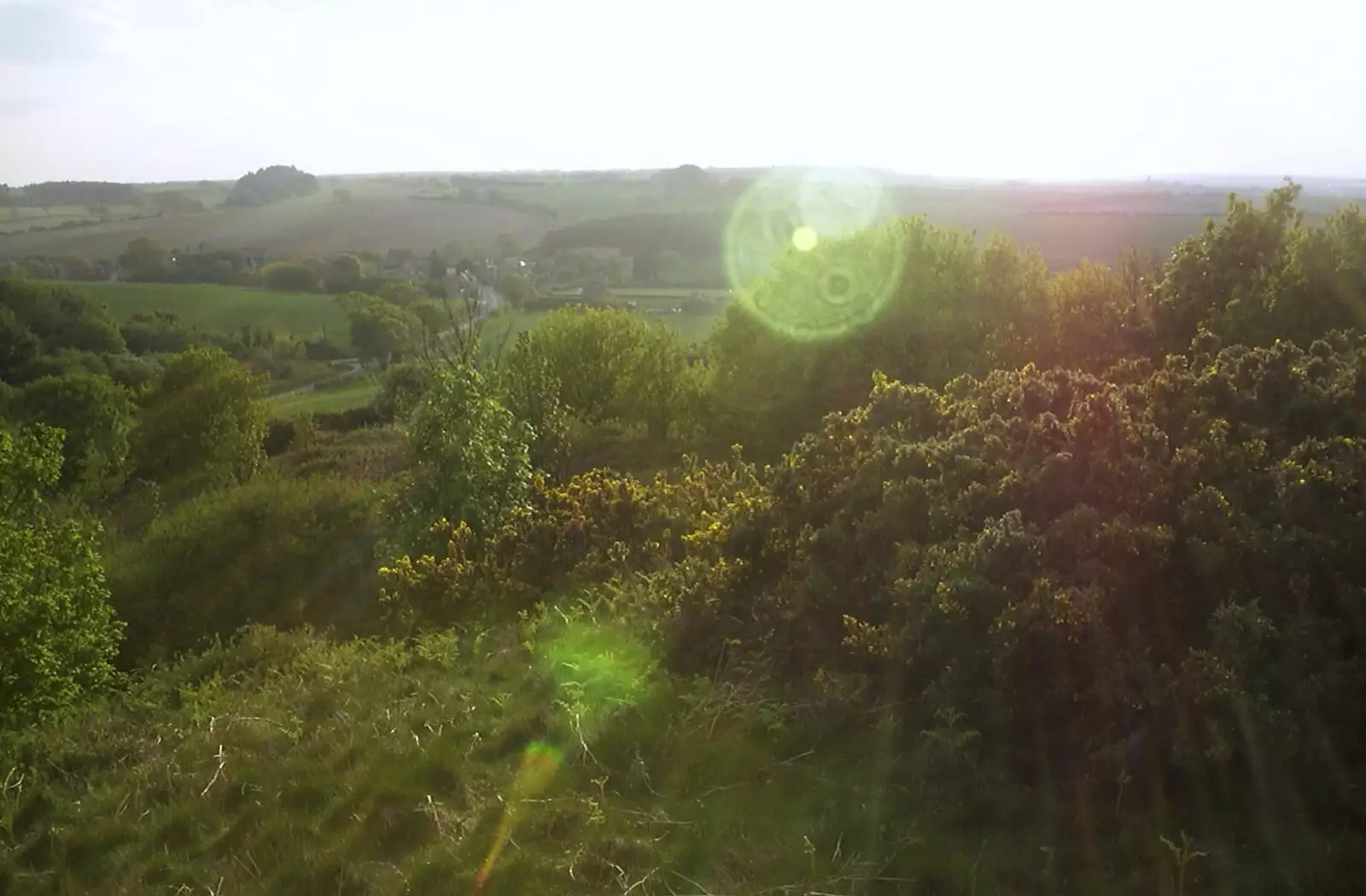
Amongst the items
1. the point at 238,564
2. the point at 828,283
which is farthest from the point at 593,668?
the point at 828,283

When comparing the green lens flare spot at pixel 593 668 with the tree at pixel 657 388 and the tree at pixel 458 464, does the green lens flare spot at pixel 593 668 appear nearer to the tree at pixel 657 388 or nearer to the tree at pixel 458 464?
the tree at pixel 458 464

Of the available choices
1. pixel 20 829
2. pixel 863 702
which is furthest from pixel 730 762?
pixel 20 829

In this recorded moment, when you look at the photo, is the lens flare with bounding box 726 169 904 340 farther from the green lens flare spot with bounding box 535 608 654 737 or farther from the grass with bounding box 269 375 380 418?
the grass with bounding box 269 375 380 418

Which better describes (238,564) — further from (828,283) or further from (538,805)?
(828,283)

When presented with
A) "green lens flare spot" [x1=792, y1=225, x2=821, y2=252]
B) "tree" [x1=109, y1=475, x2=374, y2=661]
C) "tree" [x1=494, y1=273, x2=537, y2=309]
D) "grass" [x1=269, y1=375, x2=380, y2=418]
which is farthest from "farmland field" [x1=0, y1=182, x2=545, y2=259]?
"tree" [x1=109, y1=475, x2=374, y2=661]

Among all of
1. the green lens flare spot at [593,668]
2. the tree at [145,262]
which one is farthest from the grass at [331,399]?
the tree at [145,262]

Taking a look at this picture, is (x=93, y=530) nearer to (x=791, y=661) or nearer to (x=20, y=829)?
(x=20, y=829)

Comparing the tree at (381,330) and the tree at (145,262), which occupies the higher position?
the tree at (145,262)
